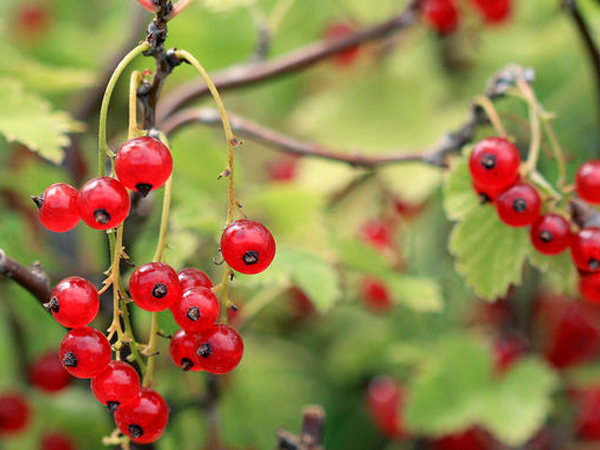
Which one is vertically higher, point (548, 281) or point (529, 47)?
point (529, 47)

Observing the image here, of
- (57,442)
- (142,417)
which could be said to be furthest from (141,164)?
(57,442)

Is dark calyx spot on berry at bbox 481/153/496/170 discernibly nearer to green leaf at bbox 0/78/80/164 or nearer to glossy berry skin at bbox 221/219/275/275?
glossy berry skin at bbox 221/219/275/275

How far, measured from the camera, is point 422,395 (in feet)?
5.33

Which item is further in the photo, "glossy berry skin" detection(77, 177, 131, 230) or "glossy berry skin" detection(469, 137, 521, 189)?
"glossy berry skin" detection(469, 137, 521, 189)

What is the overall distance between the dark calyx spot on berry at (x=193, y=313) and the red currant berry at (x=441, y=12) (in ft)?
3.93

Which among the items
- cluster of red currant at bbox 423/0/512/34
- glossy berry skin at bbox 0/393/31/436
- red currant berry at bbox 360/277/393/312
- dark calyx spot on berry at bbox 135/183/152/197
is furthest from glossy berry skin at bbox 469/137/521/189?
glossy berry skin at bbox 0/393/31/436

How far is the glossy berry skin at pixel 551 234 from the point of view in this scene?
0.99m

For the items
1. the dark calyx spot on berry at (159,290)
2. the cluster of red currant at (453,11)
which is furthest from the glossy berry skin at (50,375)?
the cluster of red currant at (453,11)

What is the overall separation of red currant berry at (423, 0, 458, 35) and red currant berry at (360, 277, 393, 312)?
64cm

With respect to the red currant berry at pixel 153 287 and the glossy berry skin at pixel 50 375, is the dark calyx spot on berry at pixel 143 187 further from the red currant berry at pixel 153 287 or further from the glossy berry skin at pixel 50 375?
the glossy berry skin at pixel 50 375

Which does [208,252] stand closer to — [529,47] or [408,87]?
[408,87]

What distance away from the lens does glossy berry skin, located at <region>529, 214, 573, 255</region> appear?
3.25ft

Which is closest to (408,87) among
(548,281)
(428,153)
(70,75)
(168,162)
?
(548,281)

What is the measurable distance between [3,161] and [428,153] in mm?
1280
